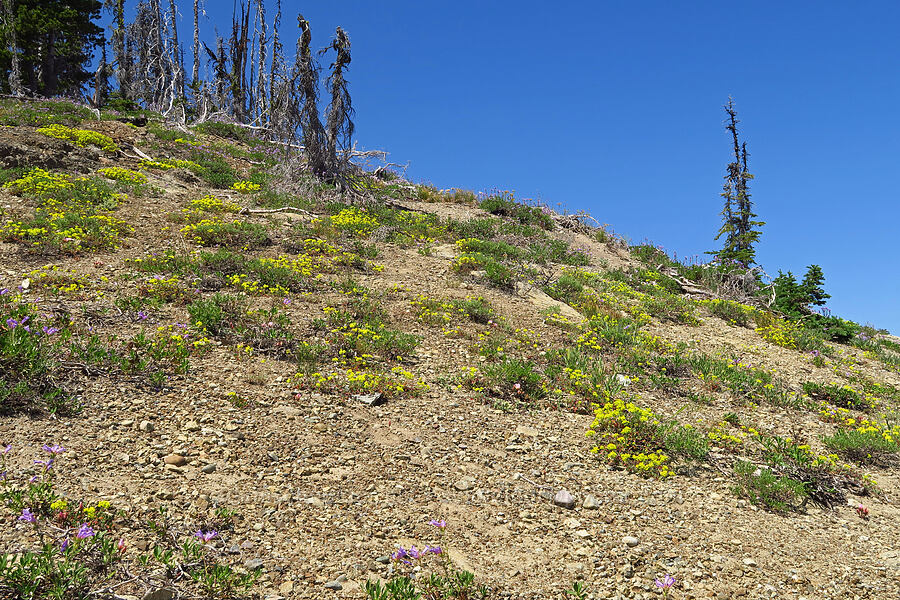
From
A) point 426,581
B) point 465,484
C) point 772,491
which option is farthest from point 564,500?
point 772,491

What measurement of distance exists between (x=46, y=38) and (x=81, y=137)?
22.9 meters

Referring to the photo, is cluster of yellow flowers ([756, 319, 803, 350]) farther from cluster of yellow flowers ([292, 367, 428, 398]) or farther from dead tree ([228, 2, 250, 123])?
dead tree ([228, 2, 250, 123])

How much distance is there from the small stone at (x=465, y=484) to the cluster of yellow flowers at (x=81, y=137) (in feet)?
58.2

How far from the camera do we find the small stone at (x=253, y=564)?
A: 3836 mm

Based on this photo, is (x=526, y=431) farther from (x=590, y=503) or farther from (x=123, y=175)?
(x=123, y=175)

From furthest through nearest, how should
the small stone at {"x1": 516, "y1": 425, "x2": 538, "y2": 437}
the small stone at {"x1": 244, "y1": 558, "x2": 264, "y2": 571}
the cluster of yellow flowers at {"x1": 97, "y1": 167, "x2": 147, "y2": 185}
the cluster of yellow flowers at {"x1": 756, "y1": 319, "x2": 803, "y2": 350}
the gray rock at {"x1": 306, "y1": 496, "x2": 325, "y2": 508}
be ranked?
the cluster of yellow flowers at {"x1": 97, "y1": 167, "x2": 147, "y2": 185} < the cluster of yellow flowers at {"x1": 756, "y1": 319, "x2": 803, "y2": 350} < the small stone at {"x1": 516, "y1": 425, "x2": 538, "y2": 437} < the gray rock at {"x1": 306, "y1": 496, "x2": 325, "y2": 508} < the small stone at {"x1": 244, "y1": 558, "x2": 264, "y2": 571}

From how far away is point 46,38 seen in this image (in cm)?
3219

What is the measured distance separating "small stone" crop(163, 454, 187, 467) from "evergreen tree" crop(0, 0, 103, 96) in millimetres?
33114

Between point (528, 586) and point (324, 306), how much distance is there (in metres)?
6.39

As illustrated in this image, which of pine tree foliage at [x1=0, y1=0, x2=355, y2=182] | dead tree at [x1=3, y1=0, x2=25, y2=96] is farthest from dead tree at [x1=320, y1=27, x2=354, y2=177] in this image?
dead tree at [x1=3, y1=0, x2=25, y2=96]

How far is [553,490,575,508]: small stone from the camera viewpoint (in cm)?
510

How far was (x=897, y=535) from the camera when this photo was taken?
515cm

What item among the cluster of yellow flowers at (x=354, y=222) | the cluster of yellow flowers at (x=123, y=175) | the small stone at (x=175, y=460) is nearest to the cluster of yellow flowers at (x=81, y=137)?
the cluster of yellow flowers at (x=123, y=175)

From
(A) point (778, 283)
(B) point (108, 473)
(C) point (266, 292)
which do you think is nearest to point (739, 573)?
(B) point (108, 473)
